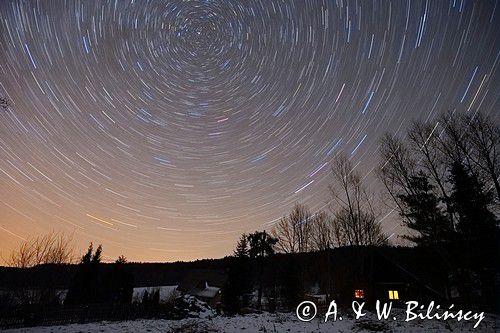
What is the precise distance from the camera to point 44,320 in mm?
17922

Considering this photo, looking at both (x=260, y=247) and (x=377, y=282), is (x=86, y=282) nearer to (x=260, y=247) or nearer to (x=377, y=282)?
(x=260, y=247)

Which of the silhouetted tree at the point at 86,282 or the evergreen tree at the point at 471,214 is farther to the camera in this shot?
the silhouetted tree at the point at 86,282

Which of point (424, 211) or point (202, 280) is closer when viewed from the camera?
point (424, 211)

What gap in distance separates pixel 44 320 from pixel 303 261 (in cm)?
2953

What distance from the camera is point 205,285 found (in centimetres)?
5972

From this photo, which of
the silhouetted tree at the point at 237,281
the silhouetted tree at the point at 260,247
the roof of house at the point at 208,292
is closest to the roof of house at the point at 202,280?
the roof of house at the point at 208,292

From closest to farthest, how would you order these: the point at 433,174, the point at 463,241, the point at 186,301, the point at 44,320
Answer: the point at 44,320 → the point at 433,174 → the point at 463,241 → the point at 186,301

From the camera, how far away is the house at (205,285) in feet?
182

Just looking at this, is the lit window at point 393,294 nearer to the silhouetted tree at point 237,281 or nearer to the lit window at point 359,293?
the lit window at point 359,293

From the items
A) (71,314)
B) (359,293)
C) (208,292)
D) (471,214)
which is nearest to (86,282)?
(71,314)

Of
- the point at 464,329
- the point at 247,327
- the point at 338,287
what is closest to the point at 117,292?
the point at 338,287

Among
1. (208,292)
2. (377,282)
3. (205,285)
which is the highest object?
(377,282)

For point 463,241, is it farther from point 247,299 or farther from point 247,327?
point 247,299

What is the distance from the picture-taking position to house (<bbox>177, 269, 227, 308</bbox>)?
55547 mm
